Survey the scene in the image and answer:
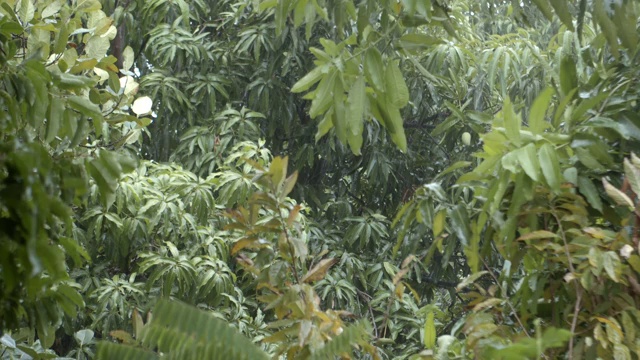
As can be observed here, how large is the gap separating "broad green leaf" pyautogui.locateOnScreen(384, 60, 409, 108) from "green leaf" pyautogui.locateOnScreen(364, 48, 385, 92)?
0.06ft

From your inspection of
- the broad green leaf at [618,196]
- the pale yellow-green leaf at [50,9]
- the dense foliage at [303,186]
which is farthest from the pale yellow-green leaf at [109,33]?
the broad green leaf at [618,196]

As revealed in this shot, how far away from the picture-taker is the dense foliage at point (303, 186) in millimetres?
1498

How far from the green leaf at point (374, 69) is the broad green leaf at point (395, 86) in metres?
0.02

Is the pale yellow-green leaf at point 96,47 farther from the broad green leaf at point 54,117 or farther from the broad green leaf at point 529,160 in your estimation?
the broad green leaf at point 529,160

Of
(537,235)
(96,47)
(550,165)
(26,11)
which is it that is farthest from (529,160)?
(26,11)

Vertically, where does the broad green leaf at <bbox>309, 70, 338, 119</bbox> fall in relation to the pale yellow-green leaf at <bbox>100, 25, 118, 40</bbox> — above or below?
below

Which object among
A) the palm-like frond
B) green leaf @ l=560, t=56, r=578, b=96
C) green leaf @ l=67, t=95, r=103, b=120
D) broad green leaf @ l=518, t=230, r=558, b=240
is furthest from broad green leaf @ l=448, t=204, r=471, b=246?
the palm-like frond

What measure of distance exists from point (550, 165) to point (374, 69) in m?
0.42

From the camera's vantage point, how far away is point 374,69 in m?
1.80

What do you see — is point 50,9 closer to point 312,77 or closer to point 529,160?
point 312,77

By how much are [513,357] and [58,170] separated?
95cm

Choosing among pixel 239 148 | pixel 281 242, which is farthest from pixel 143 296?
pixel 281 242

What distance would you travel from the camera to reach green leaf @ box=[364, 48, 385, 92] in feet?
5.86

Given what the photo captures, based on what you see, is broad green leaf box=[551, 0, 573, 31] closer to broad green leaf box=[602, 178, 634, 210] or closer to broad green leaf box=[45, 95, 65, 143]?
broad green leaf box=[602, 178, 634, 210]
